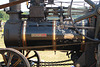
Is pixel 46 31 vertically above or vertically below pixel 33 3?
below

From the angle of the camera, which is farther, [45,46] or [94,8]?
[45,46]

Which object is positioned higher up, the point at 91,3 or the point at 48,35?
the point at 91,3

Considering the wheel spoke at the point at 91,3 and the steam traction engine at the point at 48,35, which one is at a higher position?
the wheel spoke at the point at 91,3

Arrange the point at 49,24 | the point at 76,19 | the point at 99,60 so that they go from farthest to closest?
the point at 49,24
the point at 76,19
the point at 99,60

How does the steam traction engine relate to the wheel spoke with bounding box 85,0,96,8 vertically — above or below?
below

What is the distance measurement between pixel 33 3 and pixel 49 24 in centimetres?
93

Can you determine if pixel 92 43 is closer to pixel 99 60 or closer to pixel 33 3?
pixel 99 60

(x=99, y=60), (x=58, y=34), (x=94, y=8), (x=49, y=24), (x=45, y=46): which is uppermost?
(x=94, y=8)

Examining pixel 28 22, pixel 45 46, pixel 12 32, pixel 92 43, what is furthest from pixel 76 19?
pixel 12 32

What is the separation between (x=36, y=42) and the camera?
4875 millimetres

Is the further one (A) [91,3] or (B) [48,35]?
(B) [48,35]

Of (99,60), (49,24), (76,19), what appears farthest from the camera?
(49,24)

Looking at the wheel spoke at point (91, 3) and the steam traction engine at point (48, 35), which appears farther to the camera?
the steam traction engine at point (48, 35)

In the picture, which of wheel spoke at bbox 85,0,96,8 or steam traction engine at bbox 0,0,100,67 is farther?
steam traction engine at bbox 0,0,100,67
